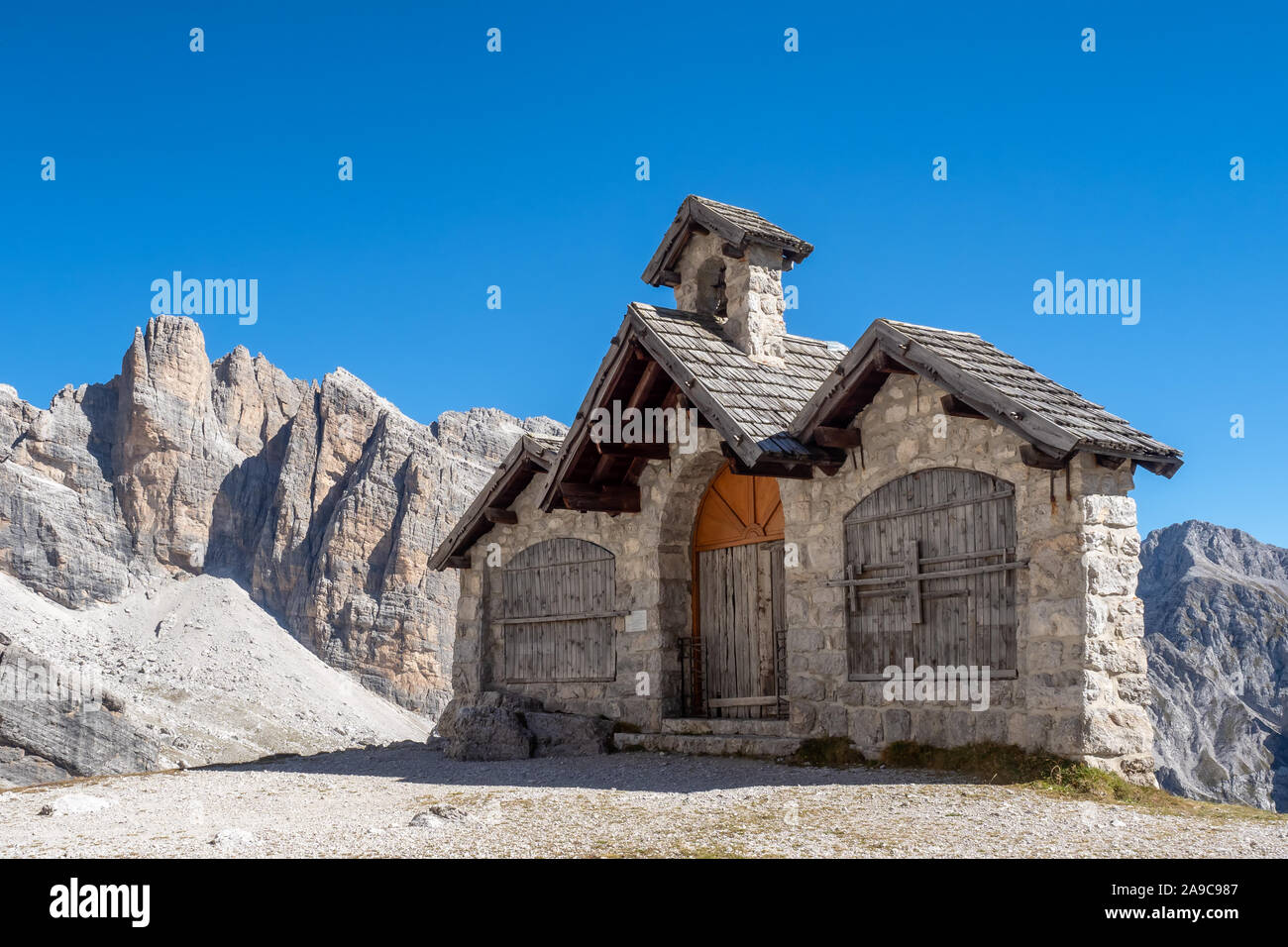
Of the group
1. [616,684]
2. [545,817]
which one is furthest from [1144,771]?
[616,684]

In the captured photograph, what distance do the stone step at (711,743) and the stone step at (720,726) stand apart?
5cm

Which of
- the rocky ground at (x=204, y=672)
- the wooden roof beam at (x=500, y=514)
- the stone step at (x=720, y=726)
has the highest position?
the wooden roof beam at (x=500, y=514)

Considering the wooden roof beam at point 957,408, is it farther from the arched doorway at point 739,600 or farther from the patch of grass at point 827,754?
the patch of grass at point 827,754

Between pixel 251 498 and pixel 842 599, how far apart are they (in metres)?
100

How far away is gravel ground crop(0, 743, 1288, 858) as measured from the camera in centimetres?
661

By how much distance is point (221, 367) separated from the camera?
110 metres

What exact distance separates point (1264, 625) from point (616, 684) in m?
62.9

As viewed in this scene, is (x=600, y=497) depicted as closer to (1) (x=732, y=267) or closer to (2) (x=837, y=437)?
(1) (x=732, y=267)

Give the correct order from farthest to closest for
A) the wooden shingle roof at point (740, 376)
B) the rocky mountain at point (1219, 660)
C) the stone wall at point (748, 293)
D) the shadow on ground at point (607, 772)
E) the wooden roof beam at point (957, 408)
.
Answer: the rocky mountain at point (1219, 660) → the stone wall at point (748, 293) → the wooden shingle roof at point (740, 376) → the wooden roof beam at point (957, 408) → the shadow on ground at point (607, 772)

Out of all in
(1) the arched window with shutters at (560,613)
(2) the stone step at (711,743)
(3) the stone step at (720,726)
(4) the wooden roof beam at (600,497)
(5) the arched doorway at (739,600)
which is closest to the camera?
(2) the stone step at (711,743)

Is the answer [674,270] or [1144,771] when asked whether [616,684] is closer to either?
[674,270]

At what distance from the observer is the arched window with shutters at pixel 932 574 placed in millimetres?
9891

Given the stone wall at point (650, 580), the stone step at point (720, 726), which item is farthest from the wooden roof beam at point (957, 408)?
the stone step at point (720, 726)

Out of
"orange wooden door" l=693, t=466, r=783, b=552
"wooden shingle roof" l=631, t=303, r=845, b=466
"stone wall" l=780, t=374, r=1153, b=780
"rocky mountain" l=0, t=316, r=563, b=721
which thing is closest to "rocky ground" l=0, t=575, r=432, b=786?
"rocky mountain" l=0, t=316, r=563, b=721
